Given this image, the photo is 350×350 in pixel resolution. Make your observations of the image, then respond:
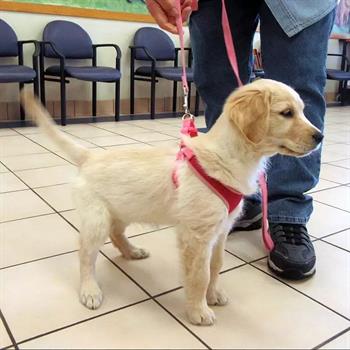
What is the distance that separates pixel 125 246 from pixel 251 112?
675mm

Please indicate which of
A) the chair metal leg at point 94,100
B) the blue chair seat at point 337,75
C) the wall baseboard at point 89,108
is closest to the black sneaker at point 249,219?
the chair metal leg at point 94,100

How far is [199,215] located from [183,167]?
0.45 feet

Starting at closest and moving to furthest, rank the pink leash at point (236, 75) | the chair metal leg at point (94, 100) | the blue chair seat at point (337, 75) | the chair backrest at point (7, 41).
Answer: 1. the pink leash at point (236, 75)
2. the chair backrest at point (7, 41)
3. the chair metal leg at point (94, 100)
4. the blue chair seat at point (337, 75)

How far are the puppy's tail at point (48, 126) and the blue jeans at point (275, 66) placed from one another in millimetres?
638

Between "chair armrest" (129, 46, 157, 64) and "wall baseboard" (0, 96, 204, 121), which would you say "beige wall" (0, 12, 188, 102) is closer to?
"wall baseboard" (0, 96, 204, 121)

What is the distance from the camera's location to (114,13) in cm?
434

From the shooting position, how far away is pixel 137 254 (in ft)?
4.78

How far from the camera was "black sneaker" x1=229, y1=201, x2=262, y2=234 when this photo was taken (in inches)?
67.6

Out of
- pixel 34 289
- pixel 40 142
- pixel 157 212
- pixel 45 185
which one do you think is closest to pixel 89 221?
pixel 157 212

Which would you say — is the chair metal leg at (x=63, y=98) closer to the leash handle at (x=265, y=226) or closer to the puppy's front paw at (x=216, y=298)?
the leash handle at (x=265, y=226)

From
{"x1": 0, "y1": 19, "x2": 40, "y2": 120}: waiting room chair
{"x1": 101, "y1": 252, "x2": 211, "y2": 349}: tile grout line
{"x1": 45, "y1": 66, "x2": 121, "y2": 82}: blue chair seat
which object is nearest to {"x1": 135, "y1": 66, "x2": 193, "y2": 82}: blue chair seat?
{"x1": 45, "y1": 66, "x2": 121, "y2": 82}: blue chair seat

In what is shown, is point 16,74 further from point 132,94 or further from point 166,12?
point 166,12

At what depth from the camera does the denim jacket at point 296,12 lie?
1.34 metres

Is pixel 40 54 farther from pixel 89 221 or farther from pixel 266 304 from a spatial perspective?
pixel 266 304
